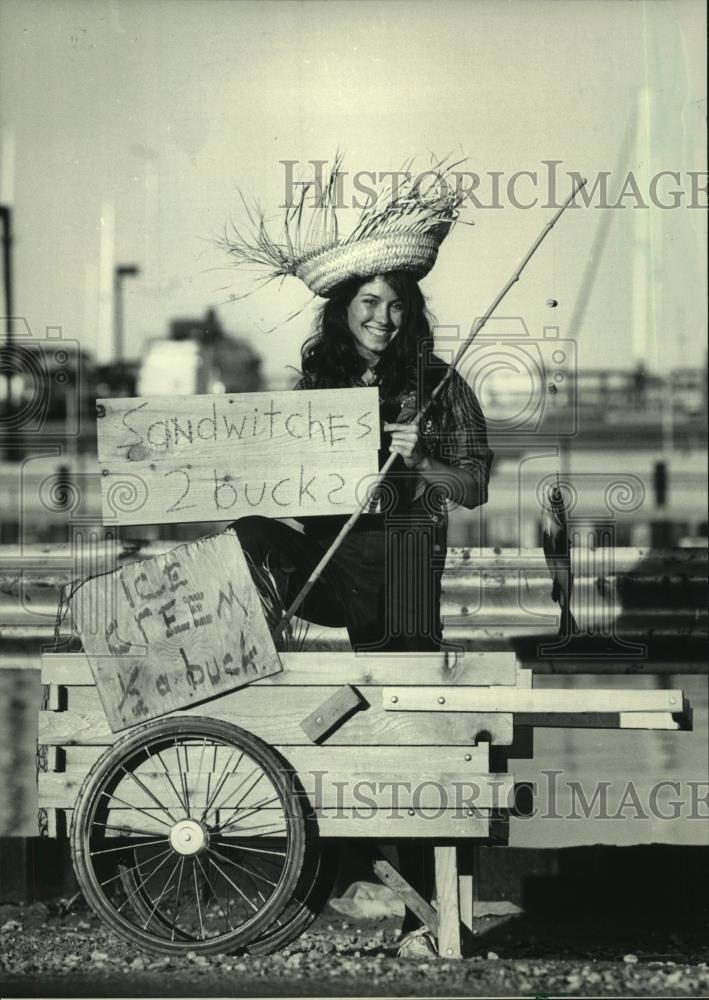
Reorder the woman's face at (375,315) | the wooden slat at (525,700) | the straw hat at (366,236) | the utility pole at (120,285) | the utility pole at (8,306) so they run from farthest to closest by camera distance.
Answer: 1. the utility pole at (120,285)
2. the utility pole at (8,306)
3. the woman's face at (375,315)
4. the straw hat at (366,236)
5. the wooden slat at (525,700)

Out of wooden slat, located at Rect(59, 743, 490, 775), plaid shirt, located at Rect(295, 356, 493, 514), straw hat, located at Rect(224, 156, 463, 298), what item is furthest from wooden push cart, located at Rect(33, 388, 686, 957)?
straw hat, located at Rect(224, 156, 463, 298)

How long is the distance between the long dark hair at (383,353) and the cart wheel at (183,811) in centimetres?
116

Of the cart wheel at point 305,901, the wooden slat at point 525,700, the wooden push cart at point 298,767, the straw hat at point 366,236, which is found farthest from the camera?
the straw hat at point 366,236

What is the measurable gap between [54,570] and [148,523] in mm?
1844

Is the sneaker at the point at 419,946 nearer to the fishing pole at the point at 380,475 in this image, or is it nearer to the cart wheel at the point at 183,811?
the cart wheel at the point at 183,811

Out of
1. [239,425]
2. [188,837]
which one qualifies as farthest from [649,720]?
[239,425]

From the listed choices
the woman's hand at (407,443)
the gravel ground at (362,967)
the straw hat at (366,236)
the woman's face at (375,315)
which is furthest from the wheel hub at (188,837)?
the straw hat at (366,236)

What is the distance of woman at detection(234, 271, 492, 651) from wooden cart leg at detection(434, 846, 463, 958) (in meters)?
0.65

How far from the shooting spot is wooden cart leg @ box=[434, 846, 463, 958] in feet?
13.3

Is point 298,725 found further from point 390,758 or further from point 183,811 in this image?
point 183,811

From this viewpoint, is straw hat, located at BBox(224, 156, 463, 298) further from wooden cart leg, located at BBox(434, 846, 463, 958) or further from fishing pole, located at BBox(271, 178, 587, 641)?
wooden cart leg, located at BBox(434, 846, 463, 958)

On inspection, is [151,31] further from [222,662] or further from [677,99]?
[222,662]

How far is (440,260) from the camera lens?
445 centimetres

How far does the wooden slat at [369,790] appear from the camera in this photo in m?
3.96
